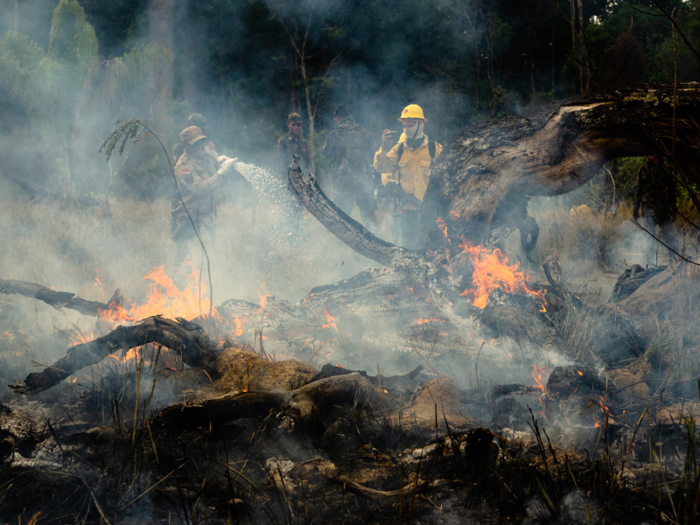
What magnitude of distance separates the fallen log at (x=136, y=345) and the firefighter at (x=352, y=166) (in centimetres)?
533

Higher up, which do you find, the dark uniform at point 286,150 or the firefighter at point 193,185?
the dark uniform at point 286,150

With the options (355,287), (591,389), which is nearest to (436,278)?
(355,287)

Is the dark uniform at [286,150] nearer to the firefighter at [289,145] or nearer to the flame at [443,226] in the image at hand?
the firefighter at [289,145]

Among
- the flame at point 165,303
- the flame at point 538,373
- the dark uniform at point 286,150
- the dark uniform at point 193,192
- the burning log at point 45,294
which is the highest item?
the dark uniform at point 286,150

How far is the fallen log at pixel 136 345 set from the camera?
2.77 meters

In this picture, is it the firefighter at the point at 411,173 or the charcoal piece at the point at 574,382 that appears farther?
the firefighter at the point at 411,173

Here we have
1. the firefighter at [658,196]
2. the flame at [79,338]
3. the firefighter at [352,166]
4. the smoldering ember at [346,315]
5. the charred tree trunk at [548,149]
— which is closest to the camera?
the smoldering ember at [346,315]

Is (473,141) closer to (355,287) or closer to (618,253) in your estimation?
(355,287)

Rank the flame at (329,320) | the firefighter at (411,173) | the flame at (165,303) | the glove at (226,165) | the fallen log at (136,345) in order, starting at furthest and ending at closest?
the firefighter at (411,173), the glove at (226,165), the flame at (329,320), the flame at (165,303), the fallen log at (136,345)

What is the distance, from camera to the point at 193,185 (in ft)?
19.7

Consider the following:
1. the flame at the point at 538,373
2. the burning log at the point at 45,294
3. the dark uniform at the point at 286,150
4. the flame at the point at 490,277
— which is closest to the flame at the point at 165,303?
the burning log at the point at 45,294

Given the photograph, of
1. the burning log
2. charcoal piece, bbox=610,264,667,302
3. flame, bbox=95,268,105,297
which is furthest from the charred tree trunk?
flame, bbox=95,268,105,297

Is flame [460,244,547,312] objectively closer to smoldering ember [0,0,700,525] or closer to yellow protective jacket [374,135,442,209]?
smoldering ember [0,0,700,525]

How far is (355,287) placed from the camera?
476 centimetres
